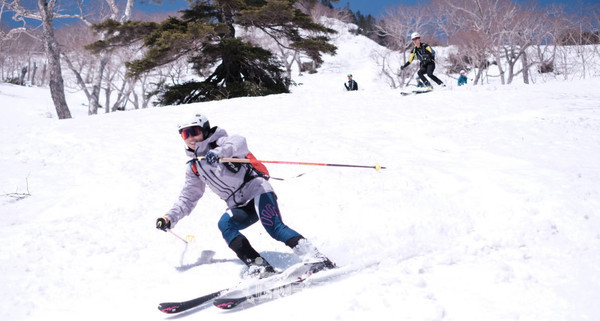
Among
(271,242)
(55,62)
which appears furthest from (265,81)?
(271,242)

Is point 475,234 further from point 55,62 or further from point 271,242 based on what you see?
point 55,62

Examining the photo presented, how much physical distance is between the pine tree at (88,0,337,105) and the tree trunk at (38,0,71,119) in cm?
171

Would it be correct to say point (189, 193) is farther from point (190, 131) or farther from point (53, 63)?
point (53, 63)

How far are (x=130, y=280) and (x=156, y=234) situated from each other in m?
0.93

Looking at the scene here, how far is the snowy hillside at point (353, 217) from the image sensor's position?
2.74 metres

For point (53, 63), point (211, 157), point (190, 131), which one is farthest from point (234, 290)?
point (53, 63)

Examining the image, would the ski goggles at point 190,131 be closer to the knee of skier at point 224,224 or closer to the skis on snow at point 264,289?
the knee of skier at point 224,224

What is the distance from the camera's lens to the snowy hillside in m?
2.74

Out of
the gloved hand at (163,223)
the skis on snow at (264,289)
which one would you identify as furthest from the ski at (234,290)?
the gloved hand at (163,223)

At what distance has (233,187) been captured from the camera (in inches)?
147

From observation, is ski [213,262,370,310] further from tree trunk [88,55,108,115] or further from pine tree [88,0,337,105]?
tree trunk [88,55,108,115]

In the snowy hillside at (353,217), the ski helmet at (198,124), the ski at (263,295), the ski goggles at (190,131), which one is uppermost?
the ski helmet at (198,124)

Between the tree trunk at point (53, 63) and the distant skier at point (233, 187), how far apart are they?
12925 millimetres

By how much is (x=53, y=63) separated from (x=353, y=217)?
47.0 ft
